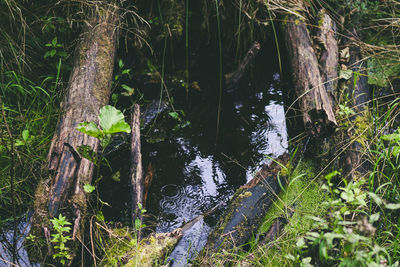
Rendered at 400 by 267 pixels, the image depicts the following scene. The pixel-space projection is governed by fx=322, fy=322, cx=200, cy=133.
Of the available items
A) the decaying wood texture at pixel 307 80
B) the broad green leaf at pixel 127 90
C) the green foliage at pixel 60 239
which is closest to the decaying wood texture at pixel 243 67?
the decaying wood texture at pixel 307 80

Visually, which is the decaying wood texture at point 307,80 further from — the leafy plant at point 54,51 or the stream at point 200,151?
the leafy plant at point 54,51

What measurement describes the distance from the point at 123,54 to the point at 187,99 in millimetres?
690

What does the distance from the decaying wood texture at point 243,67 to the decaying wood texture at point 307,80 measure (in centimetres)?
26

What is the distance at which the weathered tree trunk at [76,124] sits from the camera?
1.72 meters

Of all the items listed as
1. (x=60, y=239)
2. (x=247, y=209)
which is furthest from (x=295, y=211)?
(x=60, y=239)

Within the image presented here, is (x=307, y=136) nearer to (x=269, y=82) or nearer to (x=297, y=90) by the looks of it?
(x=297, y=90)

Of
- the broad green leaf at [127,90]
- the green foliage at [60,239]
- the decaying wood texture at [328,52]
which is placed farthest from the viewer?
the broad green leaf at [127,90]

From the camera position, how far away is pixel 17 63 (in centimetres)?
235

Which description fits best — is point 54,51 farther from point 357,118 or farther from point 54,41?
point 357,118

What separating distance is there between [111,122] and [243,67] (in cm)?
150

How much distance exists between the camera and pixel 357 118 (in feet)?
7.04

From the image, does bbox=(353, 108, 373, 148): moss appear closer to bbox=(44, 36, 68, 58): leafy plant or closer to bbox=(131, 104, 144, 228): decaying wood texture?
bbox=(131, 104, 144, 228): decaying wood texture

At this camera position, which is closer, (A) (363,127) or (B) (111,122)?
(B) (111,122)

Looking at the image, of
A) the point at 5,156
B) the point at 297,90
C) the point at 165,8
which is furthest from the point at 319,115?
the point at 5,156
